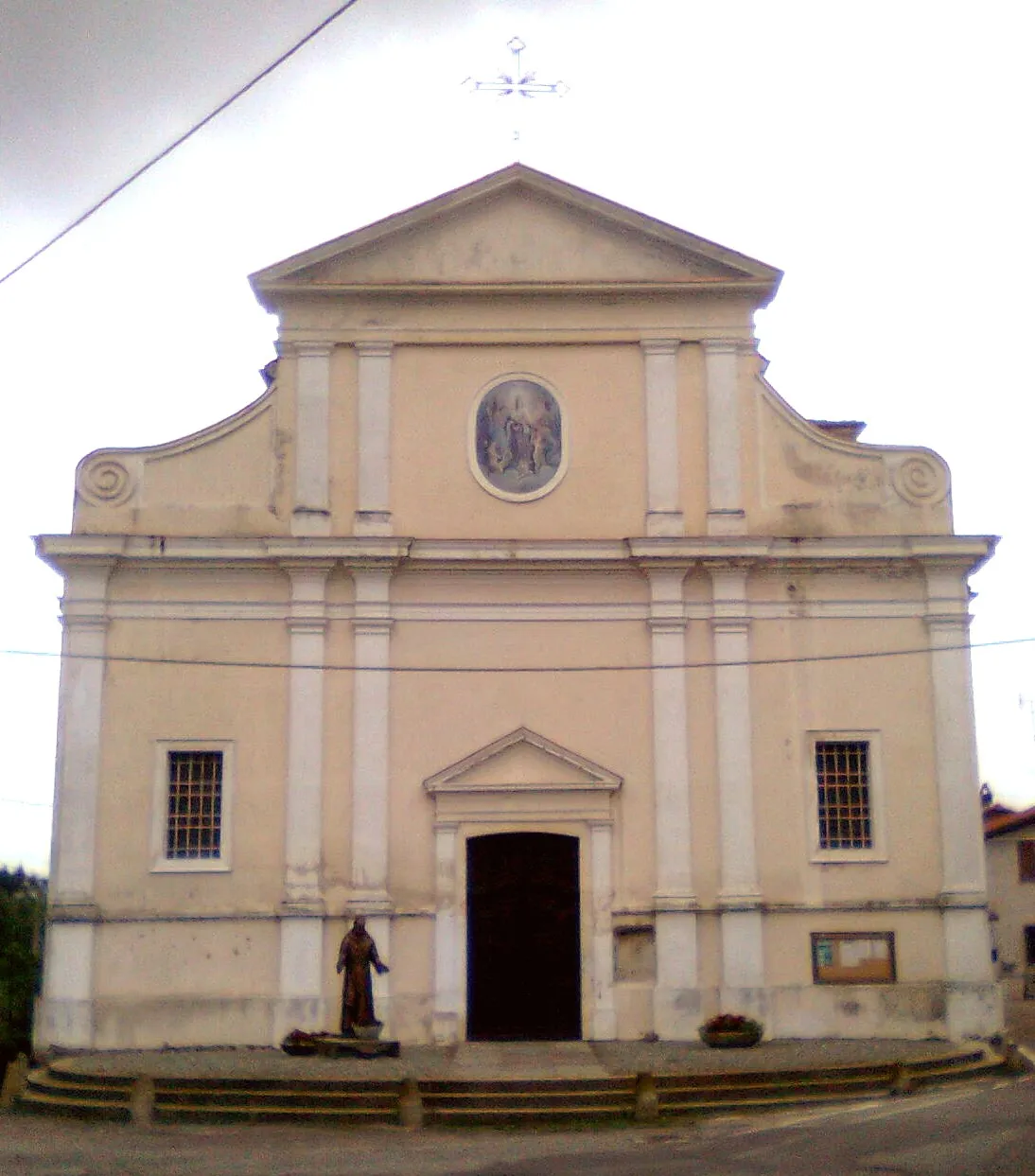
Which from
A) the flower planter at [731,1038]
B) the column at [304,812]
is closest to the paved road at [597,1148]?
the flower planter at [731,1038]

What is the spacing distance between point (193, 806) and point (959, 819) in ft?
32.0

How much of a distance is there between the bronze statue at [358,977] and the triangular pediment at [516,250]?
851cm

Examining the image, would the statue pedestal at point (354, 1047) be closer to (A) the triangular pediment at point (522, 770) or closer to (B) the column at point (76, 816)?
(B) the column at point (76, 816)

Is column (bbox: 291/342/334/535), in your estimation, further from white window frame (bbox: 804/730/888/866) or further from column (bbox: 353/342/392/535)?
white window frame (bbox: 804/730/888/866)

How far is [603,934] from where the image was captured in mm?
19484

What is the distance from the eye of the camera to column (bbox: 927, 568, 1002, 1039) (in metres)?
19.2

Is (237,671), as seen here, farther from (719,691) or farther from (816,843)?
(816,843)

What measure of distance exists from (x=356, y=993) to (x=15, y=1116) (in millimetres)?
4015

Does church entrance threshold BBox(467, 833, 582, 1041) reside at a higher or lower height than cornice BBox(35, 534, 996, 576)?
lower

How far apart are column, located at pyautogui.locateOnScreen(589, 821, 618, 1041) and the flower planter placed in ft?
4.54

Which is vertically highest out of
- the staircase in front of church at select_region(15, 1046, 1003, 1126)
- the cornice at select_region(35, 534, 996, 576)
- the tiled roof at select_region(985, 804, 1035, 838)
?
the cornice at select_region(35, 534, 996, 576)

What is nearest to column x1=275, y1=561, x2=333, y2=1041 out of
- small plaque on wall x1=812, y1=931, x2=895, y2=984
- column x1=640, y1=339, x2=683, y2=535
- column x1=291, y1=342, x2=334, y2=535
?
column x1=291, y1=342, x2=334, y2=535

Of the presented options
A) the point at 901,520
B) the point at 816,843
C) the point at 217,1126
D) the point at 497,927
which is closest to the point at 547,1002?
the point at 497,927

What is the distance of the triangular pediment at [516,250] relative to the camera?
20625 millimetres
